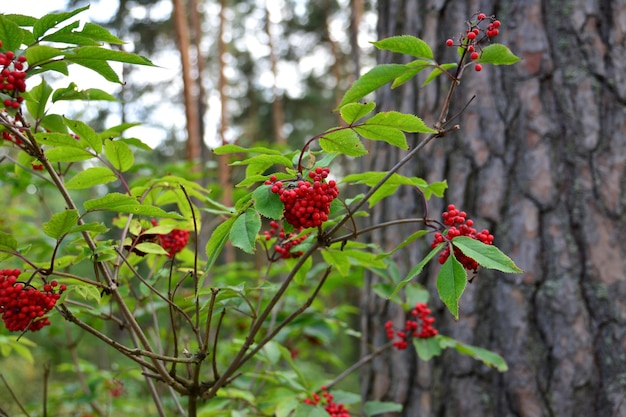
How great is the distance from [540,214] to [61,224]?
1.71m

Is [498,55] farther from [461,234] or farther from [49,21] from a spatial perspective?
[49,21]

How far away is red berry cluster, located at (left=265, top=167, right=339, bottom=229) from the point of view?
1072 millimetres

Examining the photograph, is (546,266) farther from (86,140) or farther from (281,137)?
(281,137)

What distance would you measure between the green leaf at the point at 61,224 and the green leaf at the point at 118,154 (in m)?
0.38

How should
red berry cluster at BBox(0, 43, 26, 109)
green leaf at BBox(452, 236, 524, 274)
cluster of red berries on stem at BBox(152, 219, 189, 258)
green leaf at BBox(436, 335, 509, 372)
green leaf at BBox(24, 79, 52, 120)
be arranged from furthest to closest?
1. green leaf at BBox(436, 335, 509, 372)
2. cluster of red berries on stem at BBox(152, 219, 189, 258)
3. green leaf at BBox(24, 79, 52, 120)
4. red berry cluster at BBox(0, 43, 26, 109)
5. green leaf at BBox(452, 236, 524, 274)

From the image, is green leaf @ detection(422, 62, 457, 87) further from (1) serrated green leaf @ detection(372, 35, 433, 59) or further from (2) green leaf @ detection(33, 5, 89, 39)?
(2) green leaf @ detection(33, 5, 89, 39)

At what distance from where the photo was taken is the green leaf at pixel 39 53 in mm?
1119

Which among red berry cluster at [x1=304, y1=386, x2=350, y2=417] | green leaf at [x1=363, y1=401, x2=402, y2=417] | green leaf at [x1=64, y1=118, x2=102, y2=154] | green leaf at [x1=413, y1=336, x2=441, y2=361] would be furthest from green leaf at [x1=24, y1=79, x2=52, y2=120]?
green leaf at [x1=363, y1=401, x2=402, y2=417]

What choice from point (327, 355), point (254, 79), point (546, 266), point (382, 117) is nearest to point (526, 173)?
point (546, 266)

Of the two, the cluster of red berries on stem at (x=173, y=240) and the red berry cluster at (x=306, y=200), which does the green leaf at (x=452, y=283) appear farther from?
the cluster of red berries on stem at (x=173, y=240)

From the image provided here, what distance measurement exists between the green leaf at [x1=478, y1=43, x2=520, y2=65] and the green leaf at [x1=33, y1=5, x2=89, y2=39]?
2.84ft

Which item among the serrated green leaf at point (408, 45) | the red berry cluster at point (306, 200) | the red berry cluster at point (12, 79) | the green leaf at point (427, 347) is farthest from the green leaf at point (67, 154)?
the green leaf at point (427, 347)

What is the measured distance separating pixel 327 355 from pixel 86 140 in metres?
2.81

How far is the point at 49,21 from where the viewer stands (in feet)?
3.74
